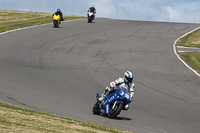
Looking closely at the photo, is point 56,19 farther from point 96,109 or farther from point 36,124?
point 36,124

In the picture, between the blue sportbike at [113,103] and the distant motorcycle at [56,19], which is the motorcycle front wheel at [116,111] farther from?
the distant motorcycle at [56,19]

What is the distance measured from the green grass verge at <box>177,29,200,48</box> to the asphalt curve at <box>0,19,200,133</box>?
0.78 m

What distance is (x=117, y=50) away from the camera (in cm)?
2397

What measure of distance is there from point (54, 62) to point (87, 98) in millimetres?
6716

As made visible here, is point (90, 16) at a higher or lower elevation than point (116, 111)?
Answer: higher

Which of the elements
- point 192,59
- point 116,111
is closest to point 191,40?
point 192,59

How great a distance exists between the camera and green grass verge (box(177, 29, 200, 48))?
88.8 ft

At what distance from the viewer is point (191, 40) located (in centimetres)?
2920

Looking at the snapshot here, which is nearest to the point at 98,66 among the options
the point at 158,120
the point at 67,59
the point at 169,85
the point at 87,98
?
the point at 67,59

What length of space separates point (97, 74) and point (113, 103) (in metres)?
6.62

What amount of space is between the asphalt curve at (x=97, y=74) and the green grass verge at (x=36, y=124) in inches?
50.1

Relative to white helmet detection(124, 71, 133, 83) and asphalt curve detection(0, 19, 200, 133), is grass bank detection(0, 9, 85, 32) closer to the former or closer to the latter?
asphalt curve detection(0, 19, 200, 133)

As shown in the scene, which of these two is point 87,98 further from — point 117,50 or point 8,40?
→ point 8,40

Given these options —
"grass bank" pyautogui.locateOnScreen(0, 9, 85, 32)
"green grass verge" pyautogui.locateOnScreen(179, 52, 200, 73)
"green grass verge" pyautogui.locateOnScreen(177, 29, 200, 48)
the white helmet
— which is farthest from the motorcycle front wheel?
"grass bank" pyautogui.locateOnScreen(0, 9, 85, 32)
